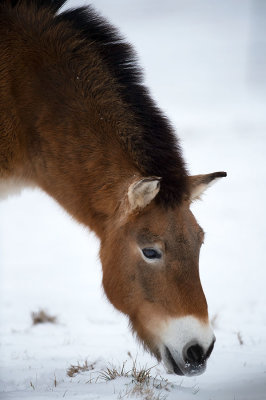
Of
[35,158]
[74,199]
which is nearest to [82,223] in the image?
[74,199]

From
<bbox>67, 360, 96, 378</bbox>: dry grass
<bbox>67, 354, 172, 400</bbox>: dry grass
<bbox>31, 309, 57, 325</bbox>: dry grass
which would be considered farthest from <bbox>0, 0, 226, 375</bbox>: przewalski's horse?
<bbox>31, 309, 57, 325</bbox>: dry grass

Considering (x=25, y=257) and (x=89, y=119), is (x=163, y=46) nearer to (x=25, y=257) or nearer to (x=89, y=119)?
(x=25, y=257)

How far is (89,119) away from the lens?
459 cm

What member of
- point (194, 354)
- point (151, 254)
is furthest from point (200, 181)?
point (194, 354)

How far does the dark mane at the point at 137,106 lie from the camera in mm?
4293

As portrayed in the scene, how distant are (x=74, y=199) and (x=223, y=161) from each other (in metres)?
12.4

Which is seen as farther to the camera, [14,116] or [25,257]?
[25,257]

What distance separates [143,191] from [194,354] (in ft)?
3.97

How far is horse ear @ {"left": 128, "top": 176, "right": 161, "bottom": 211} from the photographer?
3943 millimetres

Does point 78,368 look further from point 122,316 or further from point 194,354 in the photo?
point 122,316

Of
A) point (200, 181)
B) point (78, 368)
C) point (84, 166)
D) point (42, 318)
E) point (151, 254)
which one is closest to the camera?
point (151, 254)

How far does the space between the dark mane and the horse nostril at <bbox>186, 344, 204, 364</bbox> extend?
3.53 ft

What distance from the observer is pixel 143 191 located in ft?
13.3

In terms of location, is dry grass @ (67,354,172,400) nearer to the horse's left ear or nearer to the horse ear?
the horse ear
